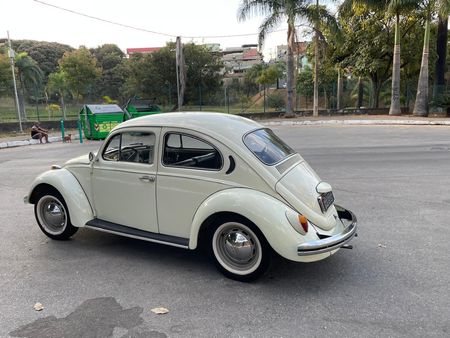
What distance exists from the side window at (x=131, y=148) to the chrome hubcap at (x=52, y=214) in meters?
0.98

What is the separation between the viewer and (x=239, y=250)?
3920mm

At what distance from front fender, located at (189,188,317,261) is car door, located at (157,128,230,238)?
5.3 inches

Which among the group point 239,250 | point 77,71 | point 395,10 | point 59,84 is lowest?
point 239,250

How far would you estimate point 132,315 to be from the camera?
341 cm

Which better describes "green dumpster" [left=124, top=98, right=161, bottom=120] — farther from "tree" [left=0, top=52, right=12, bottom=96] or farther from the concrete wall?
"tree" [left=0, top=52, right=12, bottom=96]

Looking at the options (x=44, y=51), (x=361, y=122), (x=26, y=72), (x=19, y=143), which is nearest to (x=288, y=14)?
(x=361, y=122)

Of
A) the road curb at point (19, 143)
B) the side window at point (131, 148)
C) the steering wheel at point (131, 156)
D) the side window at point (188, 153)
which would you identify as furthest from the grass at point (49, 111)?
the side window at point (188, 153)

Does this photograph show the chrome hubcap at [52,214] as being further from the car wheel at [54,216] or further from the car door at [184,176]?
the car door at [184,176]

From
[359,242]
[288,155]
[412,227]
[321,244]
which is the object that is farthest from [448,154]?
[321,244]

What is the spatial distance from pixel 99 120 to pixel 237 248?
1668cm

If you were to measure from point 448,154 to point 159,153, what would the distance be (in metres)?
9.88

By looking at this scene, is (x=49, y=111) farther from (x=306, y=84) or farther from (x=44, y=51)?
(x=44, y=51)

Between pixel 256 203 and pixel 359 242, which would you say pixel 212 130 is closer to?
pixel 256 203

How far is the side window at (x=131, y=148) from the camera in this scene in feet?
14.7
